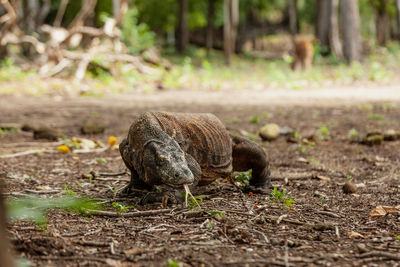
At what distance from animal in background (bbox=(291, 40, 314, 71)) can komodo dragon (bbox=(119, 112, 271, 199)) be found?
1256cm

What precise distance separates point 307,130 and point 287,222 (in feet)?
13.2

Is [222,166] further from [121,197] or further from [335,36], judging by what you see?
[335,36]

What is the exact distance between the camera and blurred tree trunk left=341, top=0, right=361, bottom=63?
15672 millimetres

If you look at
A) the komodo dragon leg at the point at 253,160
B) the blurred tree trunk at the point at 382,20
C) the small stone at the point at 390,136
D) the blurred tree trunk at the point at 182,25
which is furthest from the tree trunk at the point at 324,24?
the komodo dragon leg at the point at 253,160

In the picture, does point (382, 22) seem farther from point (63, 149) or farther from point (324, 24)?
point (63, 149)

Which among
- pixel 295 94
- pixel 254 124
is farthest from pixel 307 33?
pixel 254 124

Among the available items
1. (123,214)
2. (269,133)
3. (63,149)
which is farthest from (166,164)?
(269,133)

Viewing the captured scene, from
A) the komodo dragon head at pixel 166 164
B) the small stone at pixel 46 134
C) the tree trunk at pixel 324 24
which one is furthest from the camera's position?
the tree trunk at pixel 324 24

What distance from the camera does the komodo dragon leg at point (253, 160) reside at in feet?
11.7

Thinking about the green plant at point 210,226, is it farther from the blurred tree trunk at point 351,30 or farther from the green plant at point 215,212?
the blurred tree trunk at point 351,30

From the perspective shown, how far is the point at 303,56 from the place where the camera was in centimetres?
1573

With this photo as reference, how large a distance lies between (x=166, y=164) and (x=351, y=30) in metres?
14.6

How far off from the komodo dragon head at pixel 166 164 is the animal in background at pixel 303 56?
43.8 feet

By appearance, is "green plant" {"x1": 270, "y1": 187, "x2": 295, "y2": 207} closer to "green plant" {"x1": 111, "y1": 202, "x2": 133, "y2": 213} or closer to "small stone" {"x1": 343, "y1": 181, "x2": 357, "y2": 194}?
"small stone" {"x1": 343, "y1": 181, "x2": 357, "y2": 194}
